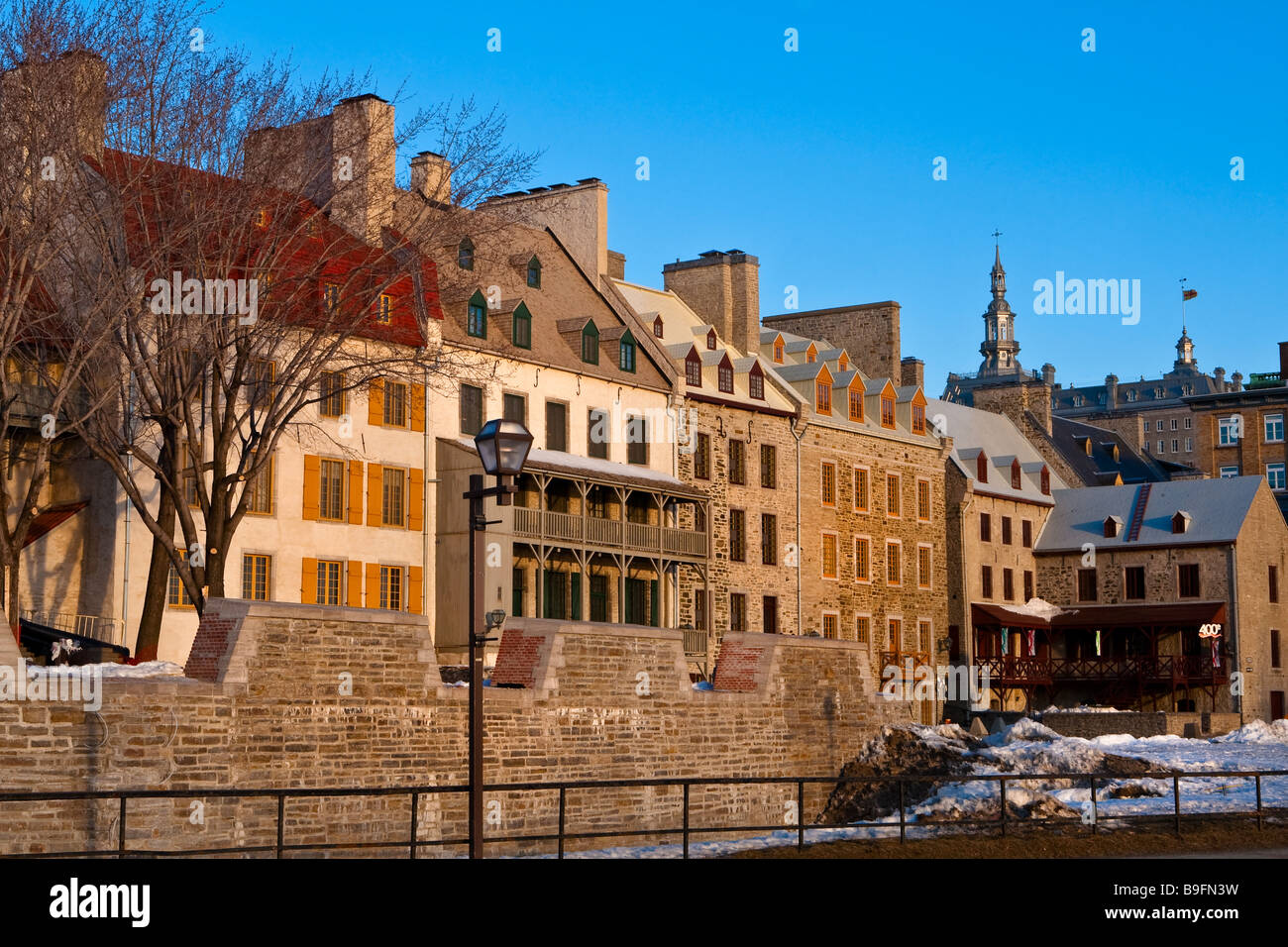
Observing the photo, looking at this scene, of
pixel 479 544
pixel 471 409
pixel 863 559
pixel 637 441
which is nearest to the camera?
pixel 479 544

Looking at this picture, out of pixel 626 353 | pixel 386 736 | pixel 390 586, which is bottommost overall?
pixel 386 736

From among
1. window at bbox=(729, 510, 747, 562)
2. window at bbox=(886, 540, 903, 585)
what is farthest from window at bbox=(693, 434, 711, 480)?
window at bbox=(886, 540, 903, 585)

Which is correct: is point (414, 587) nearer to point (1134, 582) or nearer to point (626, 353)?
point (626, 353)

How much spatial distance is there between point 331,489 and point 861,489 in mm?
20625

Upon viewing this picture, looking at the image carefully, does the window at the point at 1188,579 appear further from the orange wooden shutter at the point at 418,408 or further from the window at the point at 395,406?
the window at the point at 395,406

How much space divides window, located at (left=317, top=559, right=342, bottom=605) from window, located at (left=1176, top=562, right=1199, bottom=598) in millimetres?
35030

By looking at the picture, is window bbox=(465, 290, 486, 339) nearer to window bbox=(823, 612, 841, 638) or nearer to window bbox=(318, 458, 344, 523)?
window bbox=(318, 458, 344, 523)

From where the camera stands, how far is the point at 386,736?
2433cm

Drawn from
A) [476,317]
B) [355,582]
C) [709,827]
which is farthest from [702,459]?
[709,827]

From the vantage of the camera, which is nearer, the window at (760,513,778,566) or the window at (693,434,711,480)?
the window at (693,434,711,480)

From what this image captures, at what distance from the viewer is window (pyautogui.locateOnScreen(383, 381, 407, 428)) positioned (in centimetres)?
3769

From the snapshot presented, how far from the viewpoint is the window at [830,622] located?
49.9 m

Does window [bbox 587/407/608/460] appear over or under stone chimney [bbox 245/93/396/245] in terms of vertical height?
under
